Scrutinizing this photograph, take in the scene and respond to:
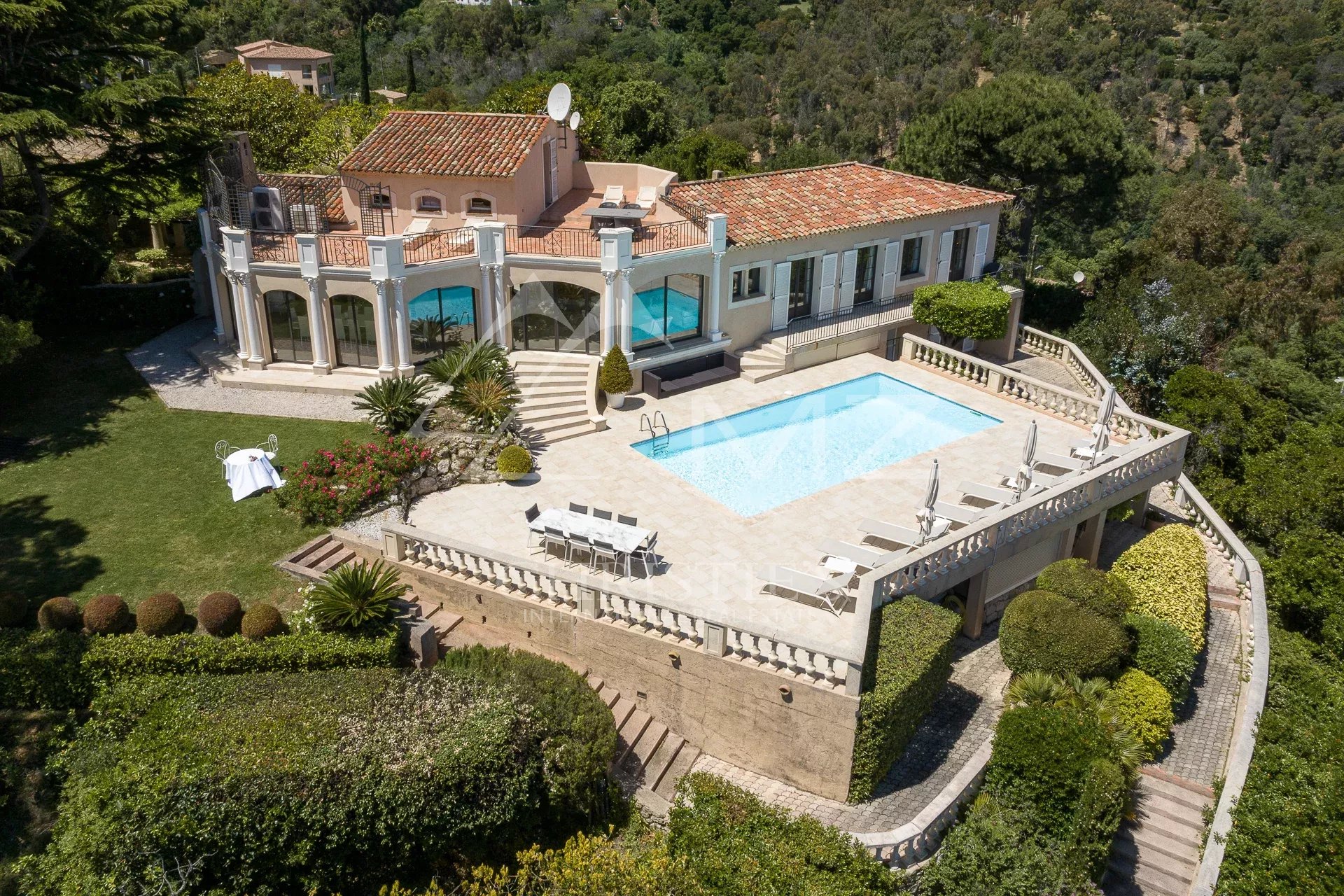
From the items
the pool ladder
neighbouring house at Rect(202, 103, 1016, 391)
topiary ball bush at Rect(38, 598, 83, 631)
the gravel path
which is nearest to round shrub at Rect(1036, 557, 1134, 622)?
the pool ladder

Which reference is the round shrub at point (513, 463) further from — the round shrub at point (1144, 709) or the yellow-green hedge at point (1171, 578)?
the yellow-green hedge at point (1171, 578)

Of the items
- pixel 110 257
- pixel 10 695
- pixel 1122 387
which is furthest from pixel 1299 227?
pixel 10 695

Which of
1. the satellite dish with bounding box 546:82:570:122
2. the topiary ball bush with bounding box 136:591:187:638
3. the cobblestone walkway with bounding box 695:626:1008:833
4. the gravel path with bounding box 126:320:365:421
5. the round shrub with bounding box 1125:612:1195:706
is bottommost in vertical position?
the cobblestone walkway with bounding box 695:626:1008:833

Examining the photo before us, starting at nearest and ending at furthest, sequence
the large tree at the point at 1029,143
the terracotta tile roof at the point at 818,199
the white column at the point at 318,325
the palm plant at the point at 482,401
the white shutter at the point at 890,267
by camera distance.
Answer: the palm plant at the point at 482,401 → the white column at the point at 318,325 → the terracotta tile roof at the point at 818,199 → the white shutter at the point at 890,267 → the large tree at the point at 1029,143

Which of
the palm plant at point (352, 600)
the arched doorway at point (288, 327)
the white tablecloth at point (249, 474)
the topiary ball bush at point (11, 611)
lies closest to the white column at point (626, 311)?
the arched doorway at point (288, 327)

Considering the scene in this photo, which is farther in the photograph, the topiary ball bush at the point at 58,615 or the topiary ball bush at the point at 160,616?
the topiary ball bush at the point at 160,616

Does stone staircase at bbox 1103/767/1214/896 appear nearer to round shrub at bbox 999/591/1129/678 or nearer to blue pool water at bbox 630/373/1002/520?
round shrub at bbox 999/591/1129/678
